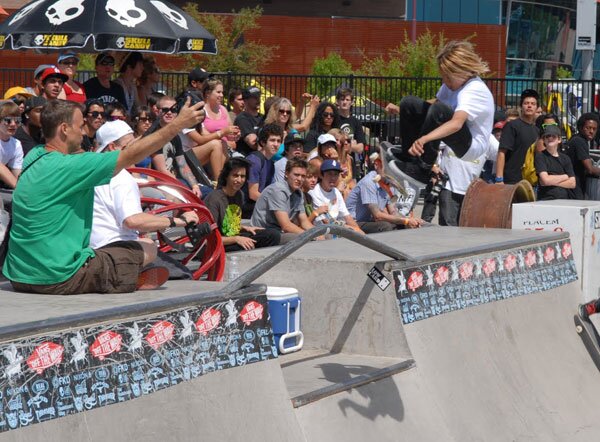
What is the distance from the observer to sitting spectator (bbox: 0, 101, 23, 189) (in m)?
9.09

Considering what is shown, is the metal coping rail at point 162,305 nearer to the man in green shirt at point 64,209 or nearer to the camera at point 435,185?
the man in green shirt at point 64,209

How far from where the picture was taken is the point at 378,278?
20.8 feet

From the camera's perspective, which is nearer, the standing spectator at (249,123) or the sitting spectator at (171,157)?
the sitting spectator at (171,157)

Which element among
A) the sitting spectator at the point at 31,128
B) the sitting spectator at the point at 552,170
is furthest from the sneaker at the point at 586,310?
the sitting spectator at the point at 31,128

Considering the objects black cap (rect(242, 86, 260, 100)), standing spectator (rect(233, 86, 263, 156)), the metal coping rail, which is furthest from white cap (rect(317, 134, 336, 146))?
the metal coping rail

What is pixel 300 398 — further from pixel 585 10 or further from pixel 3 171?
pixel 585 10

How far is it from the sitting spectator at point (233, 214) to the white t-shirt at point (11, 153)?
6.19 feet

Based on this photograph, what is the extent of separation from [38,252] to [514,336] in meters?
3.64

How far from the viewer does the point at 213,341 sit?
4.91 m

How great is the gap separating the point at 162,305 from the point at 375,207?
6238 millimetres

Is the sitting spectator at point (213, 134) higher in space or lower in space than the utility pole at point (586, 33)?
lower

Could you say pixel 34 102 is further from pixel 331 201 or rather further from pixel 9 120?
pixel 331 201

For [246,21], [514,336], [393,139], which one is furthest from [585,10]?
[246,21]

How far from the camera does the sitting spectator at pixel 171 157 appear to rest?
393 inches
